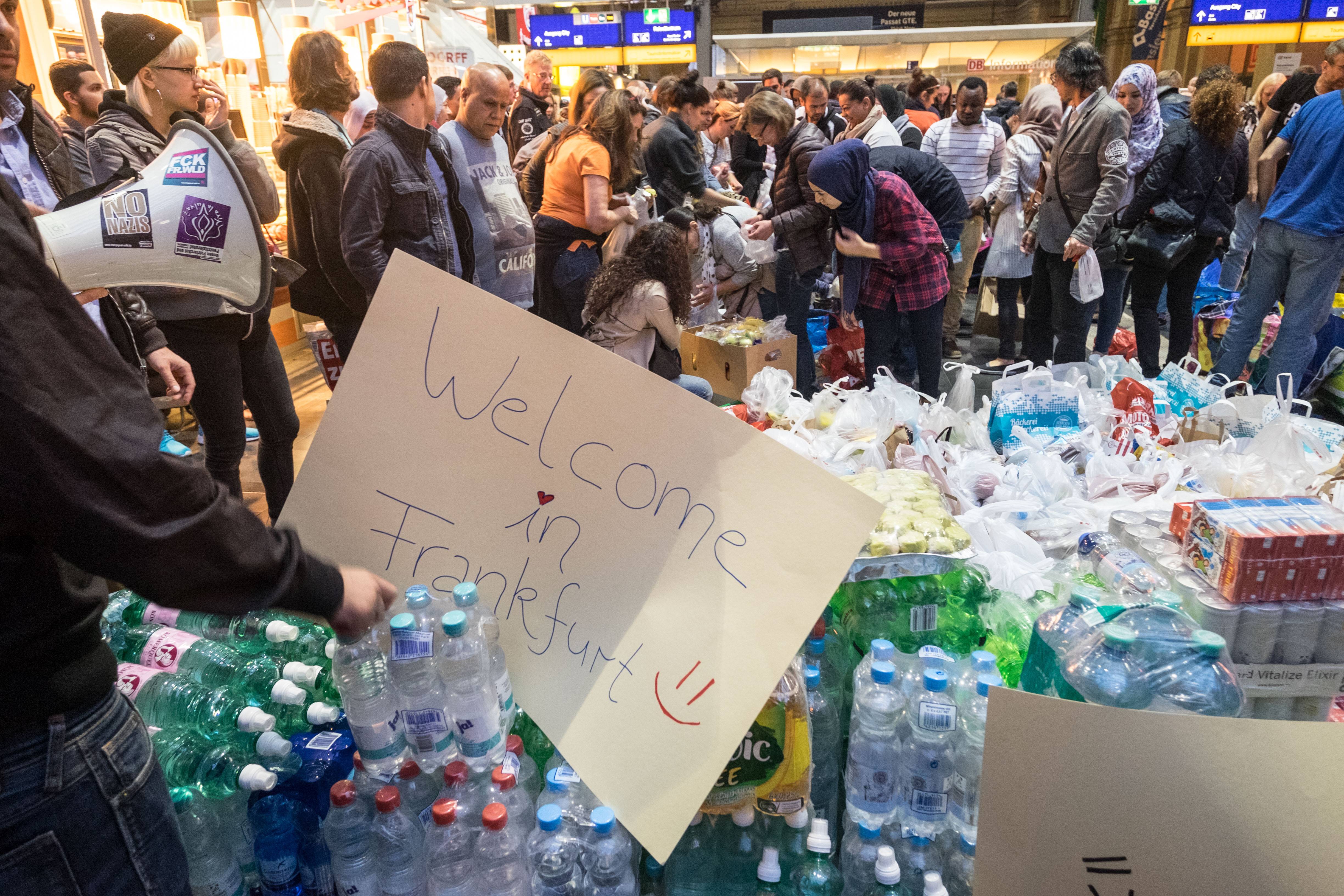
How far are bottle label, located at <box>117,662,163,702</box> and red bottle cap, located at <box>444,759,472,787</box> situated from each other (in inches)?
21.1

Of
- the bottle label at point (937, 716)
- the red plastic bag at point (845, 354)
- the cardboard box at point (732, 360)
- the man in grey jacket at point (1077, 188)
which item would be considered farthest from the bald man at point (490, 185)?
the bottle label at point (937, 716)

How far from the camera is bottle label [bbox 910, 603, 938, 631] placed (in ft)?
4.99

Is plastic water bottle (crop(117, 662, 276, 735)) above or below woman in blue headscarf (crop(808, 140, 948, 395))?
below

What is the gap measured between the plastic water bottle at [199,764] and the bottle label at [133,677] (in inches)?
3.2

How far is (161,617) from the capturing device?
1577 millimetres

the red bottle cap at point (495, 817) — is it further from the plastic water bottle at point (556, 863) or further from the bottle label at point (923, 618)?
the bottle label at point (923, 618)

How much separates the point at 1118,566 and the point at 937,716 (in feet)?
1.65

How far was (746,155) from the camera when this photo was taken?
7.04 meters

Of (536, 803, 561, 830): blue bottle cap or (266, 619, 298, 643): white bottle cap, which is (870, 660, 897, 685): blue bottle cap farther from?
(266, 619, 298, 643): white bottle cap

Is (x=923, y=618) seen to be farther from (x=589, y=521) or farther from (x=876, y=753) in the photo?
(x=589, y=521)

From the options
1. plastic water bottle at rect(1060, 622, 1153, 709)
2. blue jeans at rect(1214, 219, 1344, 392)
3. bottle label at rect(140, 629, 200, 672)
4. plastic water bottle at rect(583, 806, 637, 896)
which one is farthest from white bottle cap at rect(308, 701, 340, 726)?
blue jeans at rect(1214, 219, 1344, 392)

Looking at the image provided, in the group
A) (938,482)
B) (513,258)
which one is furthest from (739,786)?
(513,258)

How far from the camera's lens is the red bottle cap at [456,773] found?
121 centimetres

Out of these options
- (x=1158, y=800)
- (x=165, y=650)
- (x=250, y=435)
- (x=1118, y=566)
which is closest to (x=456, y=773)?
(x=165, y=650)
